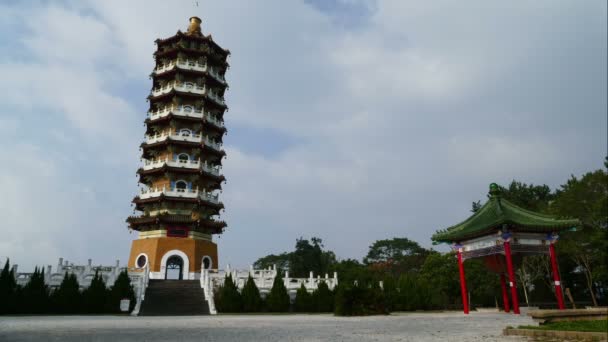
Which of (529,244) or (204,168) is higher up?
(204,168)

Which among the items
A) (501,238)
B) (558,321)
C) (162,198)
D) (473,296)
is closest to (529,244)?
(501,238)

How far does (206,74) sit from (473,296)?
102 feet

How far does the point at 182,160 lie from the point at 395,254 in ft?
155

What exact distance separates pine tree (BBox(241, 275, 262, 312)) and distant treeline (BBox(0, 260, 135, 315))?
20.0 ft

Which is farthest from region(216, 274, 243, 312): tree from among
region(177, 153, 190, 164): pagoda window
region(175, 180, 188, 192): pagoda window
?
region(177, 153, 190, 164): pagoda window

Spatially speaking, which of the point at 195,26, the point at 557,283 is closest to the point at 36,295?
the point at 557,283

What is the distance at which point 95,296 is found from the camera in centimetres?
2259

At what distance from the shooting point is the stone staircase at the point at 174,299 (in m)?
22.4

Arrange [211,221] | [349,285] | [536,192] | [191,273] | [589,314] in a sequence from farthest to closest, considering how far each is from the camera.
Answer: [536,192] < [211,221] < [191,273] < [349,285] < [589,314]

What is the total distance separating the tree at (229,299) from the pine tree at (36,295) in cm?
877

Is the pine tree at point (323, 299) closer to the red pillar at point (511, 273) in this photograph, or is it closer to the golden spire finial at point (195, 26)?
the red pillar at point (511, 273)

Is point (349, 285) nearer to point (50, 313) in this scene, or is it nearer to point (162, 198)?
point (50, 313)

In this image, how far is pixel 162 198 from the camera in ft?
107

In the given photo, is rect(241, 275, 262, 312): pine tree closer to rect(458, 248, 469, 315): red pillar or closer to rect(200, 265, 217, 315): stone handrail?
rect(200, 265, 217, 315): stone handrail
